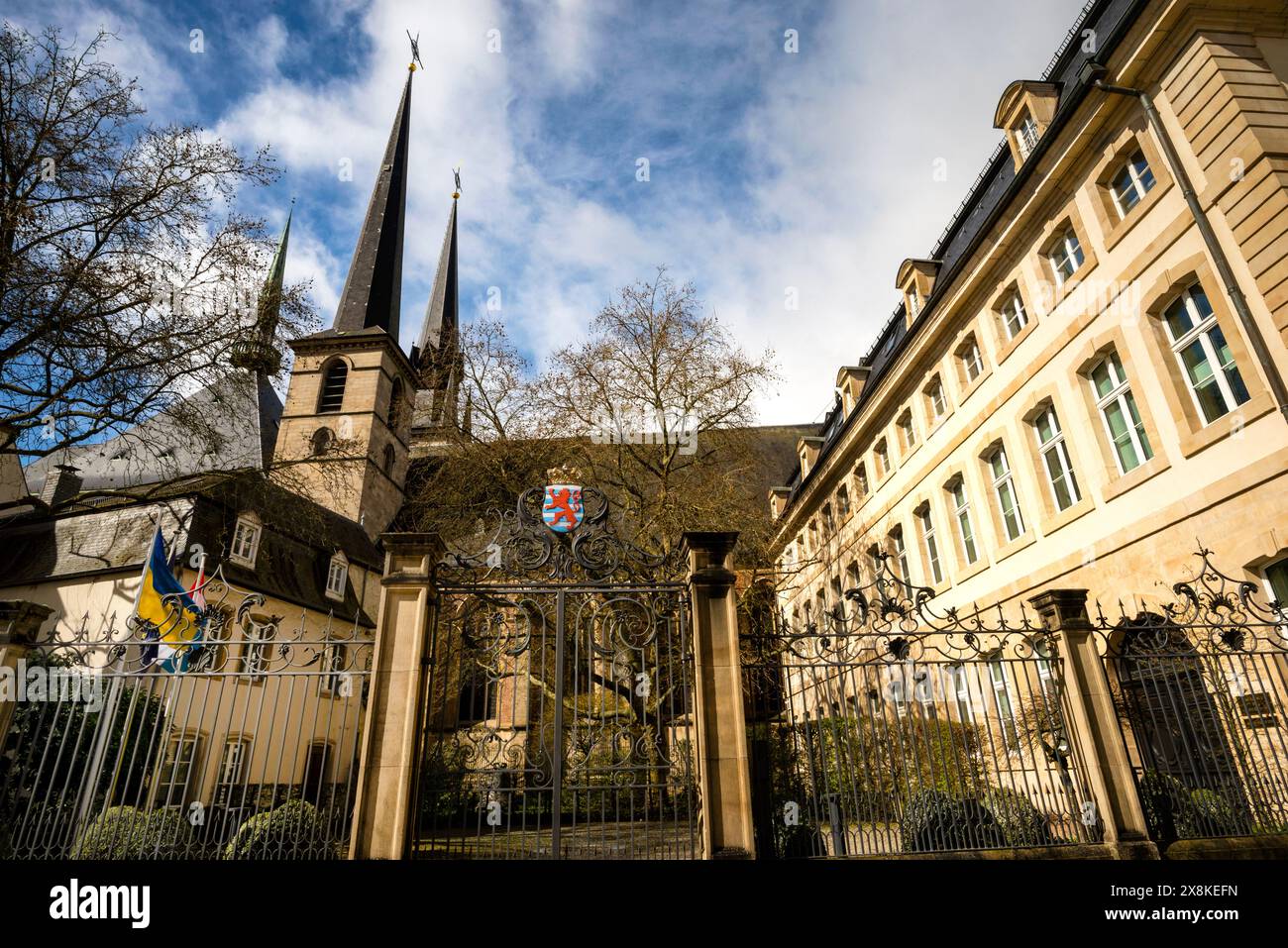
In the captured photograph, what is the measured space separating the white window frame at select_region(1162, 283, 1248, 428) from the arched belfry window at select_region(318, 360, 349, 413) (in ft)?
122

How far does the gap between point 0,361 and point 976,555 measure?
19013 mm

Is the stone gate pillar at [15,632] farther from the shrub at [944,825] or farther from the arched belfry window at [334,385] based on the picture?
the arched belfry window at [334,385]

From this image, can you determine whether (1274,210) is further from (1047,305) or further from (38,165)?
(38,165)

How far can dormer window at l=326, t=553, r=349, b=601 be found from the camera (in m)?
26.6

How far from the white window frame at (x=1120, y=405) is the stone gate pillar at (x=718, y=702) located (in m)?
8.60

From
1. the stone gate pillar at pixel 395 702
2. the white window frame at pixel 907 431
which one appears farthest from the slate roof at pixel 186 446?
the white window frame at pixel 907 431

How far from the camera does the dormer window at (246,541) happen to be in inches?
867

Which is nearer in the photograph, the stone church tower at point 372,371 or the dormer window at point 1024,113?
the dormer window at point 1024,113

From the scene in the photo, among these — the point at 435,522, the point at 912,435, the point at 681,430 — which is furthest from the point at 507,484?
the point at 912,435

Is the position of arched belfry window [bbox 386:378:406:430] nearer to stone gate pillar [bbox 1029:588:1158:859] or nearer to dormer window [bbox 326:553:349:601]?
dormer window [bbox 326:553:349:601]

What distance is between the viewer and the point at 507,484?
18078mm

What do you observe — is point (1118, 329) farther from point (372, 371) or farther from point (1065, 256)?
point (372, 371)

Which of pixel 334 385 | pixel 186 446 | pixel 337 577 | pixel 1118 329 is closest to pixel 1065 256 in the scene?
pixel 1118 329

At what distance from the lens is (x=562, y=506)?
22.9 ft
